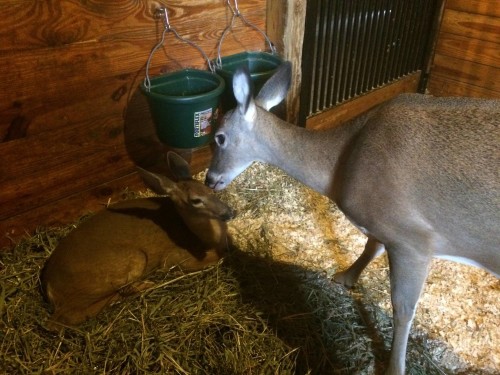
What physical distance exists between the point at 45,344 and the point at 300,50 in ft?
9.77

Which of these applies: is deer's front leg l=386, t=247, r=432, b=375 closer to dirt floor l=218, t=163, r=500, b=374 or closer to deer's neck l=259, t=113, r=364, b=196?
dirt floor l=218, t=163, r=500, b=374

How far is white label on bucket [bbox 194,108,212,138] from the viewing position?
2.91 meters

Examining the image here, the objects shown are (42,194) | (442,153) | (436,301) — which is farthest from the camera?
(42,194)

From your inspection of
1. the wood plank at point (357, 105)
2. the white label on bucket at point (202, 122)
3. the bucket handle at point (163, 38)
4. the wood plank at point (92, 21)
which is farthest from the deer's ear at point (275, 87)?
the wood plank at point (357, 105)

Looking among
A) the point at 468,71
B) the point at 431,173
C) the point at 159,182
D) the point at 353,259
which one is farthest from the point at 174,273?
the point at 468,71

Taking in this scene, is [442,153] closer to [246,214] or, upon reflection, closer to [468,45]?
[246,214]

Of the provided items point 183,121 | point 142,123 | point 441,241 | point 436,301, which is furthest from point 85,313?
point 436,301

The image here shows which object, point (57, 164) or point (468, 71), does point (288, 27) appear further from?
point (468, 71)

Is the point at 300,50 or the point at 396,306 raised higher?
the point at 300,50

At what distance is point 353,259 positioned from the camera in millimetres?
3121

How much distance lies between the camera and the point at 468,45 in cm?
496

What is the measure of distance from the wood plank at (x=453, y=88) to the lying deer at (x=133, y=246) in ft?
12.2

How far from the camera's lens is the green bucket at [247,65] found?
324 centimetres

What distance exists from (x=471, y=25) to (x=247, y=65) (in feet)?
9.37
